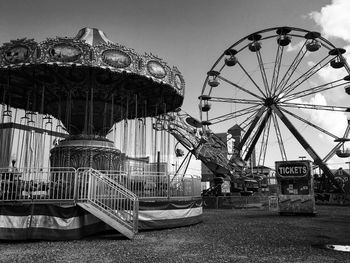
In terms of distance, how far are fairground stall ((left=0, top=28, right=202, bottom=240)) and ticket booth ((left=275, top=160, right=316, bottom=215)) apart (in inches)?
283

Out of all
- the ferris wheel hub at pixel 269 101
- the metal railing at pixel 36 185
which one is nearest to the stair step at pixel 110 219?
the metal railing at pixel 36 185

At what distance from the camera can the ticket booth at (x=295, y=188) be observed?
66.5ft

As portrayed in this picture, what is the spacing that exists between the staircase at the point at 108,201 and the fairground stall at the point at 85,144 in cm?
3

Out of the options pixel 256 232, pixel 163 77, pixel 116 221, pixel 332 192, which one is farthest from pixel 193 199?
pixel 332 192

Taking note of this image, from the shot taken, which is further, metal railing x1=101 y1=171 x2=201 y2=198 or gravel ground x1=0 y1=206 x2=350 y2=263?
metal railing x1=101 y1=171 x2=201 y2=198

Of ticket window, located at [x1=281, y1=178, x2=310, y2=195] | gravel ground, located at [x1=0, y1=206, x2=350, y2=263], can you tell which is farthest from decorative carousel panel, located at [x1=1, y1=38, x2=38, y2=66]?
ticket window, located at [x1=281, y1=178, x2=310, y2=195]

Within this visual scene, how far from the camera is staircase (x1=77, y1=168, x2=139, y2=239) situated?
10.6 meters

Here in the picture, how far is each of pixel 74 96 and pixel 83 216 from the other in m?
9.61

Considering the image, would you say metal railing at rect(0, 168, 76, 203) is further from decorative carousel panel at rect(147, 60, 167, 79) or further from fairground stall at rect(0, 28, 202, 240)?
decorative carousel panel at rect(147, 60, 167, 79)

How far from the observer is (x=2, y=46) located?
52.5ft

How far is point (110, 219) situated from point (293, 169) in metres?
13.9

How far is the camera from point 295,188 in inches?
826

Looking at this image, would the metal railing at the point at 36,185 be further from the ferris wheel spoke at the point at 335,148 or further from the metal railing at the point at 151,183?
the ferris wheel spoke at the point at 335,148

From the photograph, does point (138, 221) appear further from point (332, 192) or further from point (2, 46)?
point (332, 192)
